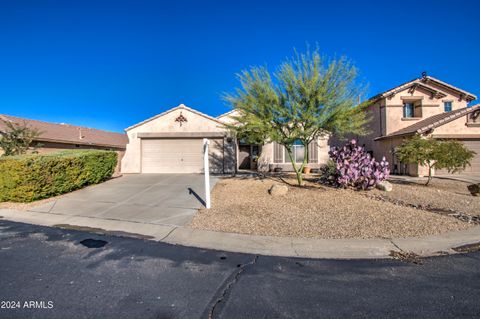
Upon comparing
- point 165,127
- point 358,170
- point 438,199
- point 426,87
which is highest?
point 426,87

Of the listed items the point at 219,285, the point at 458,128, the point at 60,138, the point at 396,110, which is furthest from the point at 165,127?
the point at 458,128

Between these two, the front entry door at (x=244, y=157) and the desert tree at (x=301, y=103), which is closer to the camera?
the desert tree at (x=301, y=103)

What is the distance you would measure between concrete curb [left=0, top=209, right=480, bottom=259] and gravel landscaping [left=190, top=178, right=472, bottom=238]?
0.28 m

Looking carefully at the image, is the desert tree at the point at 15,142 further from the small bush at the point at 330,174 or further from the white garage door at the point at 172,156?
the small bush at the point at 330,174

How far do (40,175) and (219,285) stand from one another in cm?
911

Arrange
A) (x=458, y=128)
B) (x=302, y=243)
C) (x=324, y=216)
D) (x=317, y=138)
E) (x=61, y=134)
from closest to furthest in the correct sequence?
(x=302, y=243)
(x=324, y=216)
(x=317, y=138)
(x=458, y=128)
(x=61, y=134)

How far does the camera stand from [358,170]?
919 centimetres

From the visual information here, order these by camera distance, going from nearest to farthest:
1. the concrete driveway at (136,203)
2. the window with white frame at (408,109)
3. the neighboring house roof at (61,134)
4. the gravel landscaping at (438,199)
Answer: the concrete driveway at (136,203) < the gravel landscaping at (438,199) < the neighboring house roof at (61,134) < the window with white frame at (408,109)

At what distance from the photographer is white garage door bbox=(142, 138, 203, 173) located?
52.9 feet

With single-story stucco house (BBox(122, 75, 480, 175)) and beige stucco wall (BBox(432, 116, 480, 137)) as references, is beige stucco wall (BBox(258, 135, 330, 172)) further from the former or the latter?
beige stucco wall (BBox(432, 116, 480, 137))

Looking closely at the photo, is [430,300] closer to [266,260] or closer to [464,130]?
[266,260]

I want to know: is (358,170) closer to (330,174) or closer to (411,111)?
(330,174)

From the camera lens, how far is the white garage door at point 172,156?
1612 cm

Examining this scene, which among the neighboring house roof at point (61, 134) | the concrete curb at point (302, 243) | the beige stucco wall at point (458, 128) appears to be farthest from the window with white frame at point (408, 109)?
the neighboring house roof at point (61, 134)
